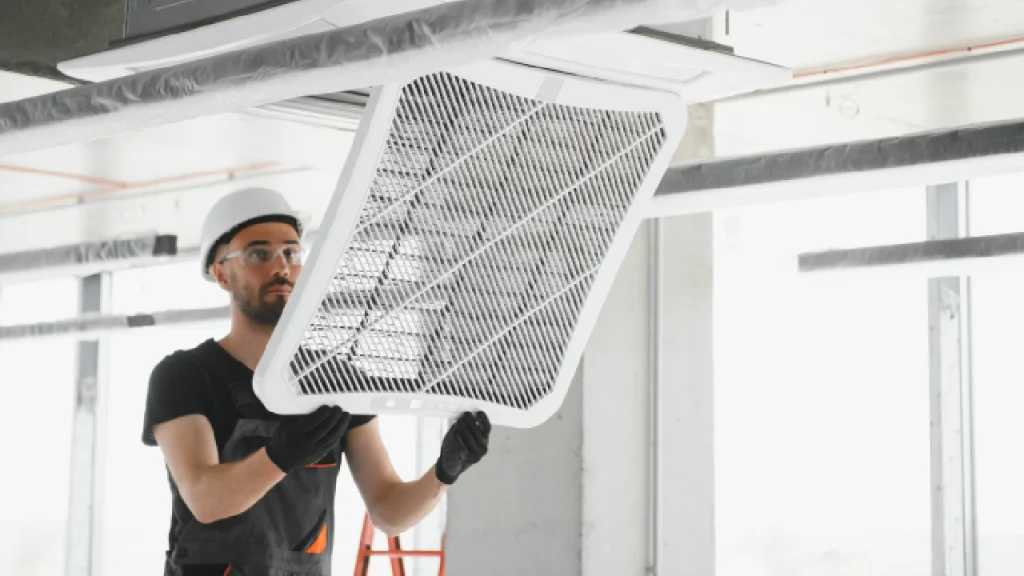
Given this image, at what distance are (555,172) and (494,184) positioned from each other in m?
0.09

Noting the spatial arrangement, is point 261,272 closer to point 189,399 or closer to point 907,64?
point 189,399

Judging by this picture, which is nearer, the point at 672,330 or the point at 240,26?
the point at 240,26

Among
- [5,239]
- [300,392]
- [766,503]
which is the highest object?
[5,239]

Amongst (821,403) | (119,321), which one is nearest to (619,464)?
(821,403)

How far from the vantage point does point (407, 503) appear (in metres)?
1.95

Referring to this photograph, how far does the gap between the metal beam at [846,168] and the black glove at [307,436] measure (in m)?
1.08

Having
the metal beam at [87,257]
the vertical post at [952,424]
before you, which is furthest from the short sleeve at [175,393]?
the vertical post at [952,424]

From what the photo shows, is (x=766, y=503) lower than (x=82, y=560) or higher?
higher

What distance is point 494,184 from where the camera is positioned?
1.38 m

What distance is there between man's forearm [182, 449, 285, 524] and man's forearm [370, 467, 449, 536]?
0.90 ft

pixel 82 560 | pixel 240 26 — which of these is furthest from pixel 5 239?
pixel 240 26

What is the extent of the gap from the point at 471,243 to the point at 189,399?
696 mm

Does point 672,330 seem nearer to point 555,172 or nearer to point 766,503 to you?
point 766,503

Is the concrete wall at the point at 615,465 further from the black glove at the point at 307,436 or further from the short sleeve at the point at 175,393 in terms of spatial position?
the black glove at the point at 307,436
